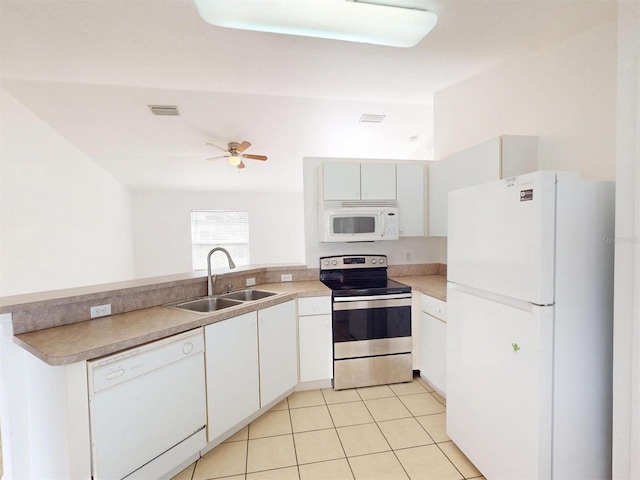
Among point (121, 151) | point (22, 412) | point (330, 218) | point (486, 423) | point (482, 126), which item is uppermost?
point (121, 151)

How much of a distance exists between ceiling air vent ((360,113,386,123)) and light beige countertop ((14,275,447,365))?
273 cm

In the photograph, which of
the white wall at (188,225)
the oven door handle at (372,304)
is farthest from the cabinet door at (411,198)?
the white wall at (188,225)

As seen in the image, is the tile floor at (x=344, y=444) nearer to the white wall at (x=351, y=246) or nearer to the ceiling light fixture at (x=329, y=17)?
the white wall at (x=351, y=246)

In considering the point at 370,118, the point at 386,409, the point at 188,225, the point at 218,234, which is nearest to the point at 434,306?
the point at 386,409

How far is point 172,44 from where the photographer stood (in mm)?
2322

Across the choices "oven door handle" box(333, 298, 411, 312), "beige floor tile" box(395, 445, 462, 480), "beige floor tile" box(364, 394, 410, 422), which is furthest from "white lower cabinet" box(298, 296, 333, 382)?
"beige floor tile" box(395, 445, 462, 480)

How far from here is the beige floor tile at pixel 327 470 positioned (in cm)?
174

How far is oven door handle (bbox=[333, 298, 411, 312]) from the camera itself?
2637mm

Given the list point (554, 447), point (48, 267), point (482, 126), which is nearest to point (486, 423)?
point (554, 447)

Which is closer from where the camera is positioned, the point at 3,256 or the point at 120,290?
the point at 120,290

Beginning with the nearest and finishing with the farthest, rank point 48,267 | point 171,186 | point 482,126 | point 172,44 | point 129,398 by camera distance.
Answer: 1. point 129,398
2. point 172,44
3. point 482,126
4. point 48,267
5. point 171,186

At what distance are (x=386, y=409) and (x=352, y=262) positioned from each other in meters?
1.39

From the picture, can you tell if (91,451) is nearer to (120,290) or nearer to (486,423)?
(120,290)

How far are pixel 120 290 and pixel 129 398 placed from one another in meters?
0.74
